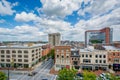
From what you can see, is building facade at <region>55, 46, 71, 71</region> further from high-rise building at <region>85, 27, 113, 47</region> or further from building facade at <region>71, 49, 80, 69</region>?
high-rise building at <region>85, 27, 113, 47</region>

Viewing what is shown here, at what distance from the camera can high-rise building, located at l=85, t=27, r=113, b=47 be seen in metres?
129

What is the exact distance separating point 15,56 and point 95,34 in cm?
10284

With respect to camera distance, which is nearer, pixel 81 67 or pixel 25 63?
pixel 81 67

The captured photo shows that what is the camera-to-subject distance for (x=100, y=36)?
140 m

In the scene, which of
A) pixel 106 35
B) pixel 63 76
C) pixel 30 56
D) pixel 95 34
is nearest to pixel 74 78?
pixel 63 76

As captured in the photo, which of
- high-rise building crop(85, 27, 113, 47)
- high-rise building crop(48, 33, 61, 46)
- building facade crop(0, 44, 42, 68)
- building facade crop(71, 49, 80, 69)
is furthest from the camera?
high-rise building crop(48, 33, 61, 46)

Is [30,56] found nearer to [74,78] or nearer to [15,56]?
[15,56]

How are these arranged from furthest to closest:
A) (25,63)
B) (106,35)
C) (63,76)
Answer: (106,35), (25,63), (63,76)

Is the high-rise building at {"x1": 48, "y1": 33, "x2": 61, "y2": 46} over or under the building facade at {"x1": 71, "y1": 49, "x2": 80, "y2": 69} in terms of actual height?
over

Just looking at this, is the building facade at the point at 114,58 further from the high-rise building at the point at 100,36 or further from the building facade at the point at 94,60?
the high-rise building at the point at 100,36

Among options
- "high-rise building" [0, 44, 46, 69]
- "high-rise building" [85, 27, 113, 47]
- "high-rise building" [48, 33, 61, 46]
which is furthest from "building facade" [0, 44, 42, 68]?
"high-rise building" [48, 33, 61, 46]

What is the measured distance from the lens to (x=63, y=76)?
36.6 meters

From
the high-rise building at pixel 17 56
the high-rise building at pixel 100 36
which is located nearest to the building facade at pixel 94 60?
the high-rise building at pixel 17 56

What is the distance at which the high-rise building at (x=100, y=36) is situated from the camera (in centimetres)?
12912
